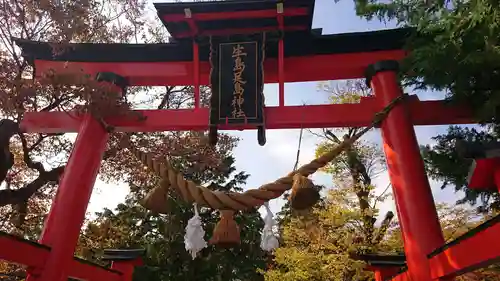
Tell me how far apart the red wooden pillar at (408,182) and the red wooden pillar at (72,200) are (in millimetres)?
3908

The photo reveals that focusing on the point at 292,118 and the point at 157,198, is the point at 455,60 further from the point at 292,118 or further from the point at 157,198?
the point at 157,198

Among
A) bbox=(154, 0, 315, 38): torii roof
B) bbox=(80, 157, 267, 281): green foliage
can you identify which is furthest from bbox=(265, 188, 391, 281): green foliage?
bbox=(154, 0, 315, 38): torii roof

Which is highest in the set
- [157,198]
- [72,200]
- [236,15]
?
[236,15]

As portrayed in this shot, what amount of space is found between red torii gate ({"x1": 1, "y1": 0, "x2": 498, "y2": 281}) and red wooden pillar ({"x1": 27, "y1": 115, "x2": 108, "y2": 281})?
1cm

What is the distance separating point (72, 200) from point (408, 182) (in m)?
4.14

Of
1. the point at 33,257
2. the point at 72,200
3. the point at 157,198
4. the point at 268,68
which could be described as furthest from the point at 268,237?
the point at 268,68

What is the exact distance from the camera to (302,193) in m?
3.54

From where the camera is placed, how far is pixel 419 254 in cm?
430

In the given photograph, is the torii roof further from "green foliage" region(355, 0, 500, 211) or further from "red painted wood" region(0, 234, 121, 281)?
"red painted wood" region(0, 234, 121, 281)

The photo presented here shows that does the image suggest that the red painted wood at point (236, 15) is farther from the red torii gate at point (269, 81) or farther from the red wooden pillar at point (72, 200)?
the red wooden pillar at point (72, 200)

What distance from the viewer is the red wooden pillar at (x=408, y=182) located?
4344 mm

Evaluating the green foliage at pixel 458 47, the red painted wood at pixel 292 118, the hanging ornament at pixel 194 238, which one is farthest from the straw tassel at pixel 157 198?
the green foliage at pixel 458 47

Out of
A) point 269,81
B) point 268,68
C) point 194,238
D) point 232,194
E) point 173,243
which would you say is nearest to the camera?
point 232,194

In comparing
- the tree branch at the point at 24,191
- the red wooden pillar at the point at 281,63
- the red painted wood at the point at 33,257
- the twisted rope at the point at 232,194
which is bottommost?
the red painted wood at the point at 33,257
